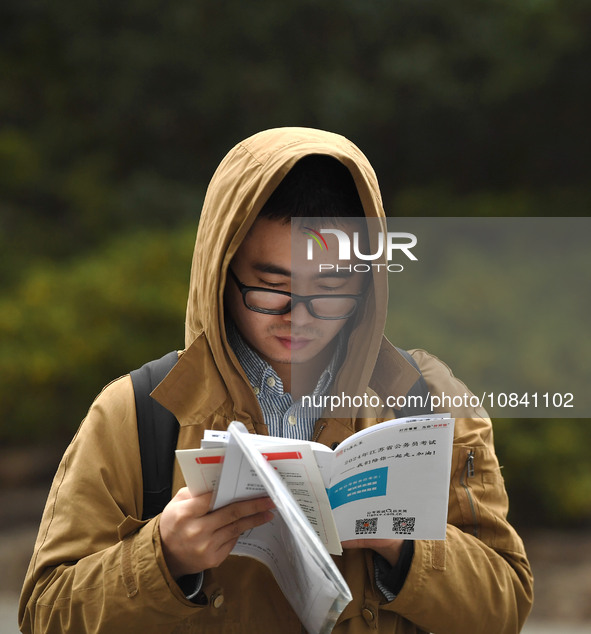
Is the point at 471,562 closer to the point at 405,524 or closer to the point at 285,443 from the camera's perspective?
the point at 405,524

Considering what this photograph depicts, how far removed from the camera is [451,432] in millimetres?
1379

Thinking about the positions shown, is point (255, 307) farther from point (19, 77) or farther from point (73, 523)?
point (19, 77)

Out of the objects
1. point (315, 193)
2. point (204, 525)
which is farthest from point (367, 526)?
point (315, 193)

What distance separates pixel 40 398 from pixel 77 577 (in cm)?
333

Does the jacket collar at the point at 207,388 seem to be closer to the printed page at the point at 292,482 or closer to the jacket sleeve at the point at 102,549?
the jacket sleeve at the point at 102,549

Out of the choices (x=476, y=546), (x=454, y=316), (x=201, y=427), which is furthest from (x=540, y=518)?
(x=201, y=427)

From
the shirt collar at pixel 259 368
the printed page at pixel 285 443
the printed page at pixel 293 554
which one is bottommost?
the printed page at pixel 293 554

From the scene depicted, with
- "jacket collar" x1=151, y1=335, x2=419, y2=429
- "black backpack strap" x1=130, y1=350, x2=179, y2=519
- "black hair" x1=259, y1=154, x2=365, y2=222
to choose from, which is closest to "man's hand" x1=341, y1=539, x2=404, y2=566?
"jacket collar" x1=151, y1=335, x2=419, y2=429

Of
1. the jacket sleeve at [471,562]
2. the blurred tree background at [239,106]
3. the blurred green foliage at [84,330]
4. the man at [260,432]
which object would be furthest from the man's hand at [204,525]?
the blurred tree background at [239,106]

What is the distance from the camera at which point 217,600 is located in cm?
149

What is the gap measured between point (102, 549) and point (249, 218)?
0.67 metres

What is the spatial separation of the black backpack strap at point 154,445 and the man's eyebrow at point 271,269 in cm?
31

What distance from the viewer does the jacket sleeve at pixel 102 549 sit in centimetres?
141

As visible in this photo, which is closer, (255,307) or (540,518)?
(255,307)
